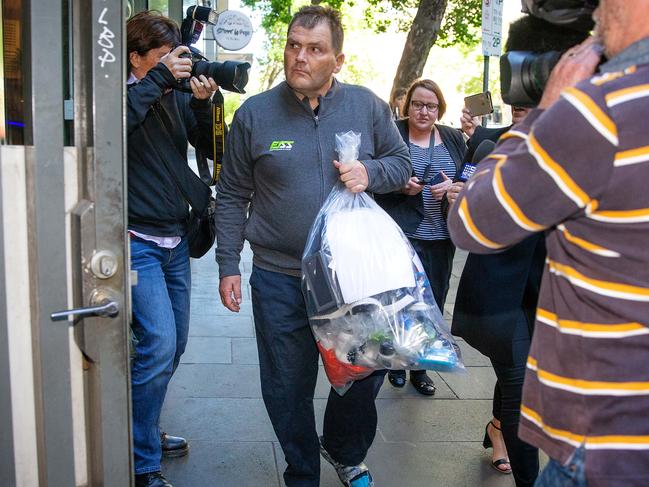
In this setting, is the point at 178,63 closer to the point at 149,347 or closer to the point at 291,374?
the point at 149,347

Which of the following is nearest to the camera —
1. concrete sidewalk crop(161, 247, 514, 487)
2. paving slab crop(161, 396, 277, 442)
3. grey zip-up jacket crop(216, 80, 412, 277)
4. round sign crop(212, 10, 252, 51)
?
grey zip-up jacket crop(216, 80, 412, 277)

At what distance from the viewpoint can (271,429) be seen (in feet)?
14.6

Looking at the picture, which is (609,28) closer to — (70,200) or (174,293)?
(70,200)

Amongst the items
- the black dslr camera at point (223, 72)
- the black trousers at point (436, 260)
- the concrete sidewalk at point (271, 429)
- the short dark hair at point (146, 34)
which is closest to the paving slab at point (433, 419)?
the concrete sidewalk at point (271, 429)

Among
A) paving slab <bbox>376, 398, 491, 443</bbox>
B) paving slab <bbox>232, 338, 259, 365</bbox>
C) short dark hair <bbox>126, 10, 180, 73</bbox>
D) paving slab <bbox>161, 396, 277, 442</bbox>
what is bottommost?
paving slab <bbox>376, 398, 491, 443</bbox>

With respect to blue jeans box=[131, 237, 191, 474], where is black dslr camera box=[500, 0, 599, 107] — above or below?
above

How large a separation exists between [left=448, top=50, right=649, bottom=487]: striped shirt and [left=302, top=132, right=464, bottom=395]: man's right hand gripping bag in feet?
3.66

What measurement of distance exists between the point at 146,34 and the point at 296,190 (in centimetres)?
107

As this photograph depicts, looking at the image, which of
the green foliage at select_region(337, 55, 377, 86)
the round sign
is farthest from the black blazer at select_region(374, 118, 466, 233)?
the green foliage at select_region(337, 55, 377, 86)

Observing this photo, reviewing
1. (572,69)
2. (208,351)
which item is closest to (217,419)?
(208,351)

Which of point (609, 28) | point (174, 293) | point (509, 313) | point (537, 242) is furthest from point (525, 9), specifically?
point (174, 293)

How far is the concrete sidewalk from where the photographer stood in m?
3.98

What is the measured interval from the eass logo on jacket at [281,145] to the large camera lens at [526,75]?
1432 millimetres

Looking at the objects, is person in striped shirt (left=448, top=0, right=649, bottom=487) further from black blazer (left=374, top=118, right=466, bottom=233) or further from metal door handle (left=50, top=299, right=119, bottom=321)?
black blazer (left=374, top=118, right=466, bottom=233)
